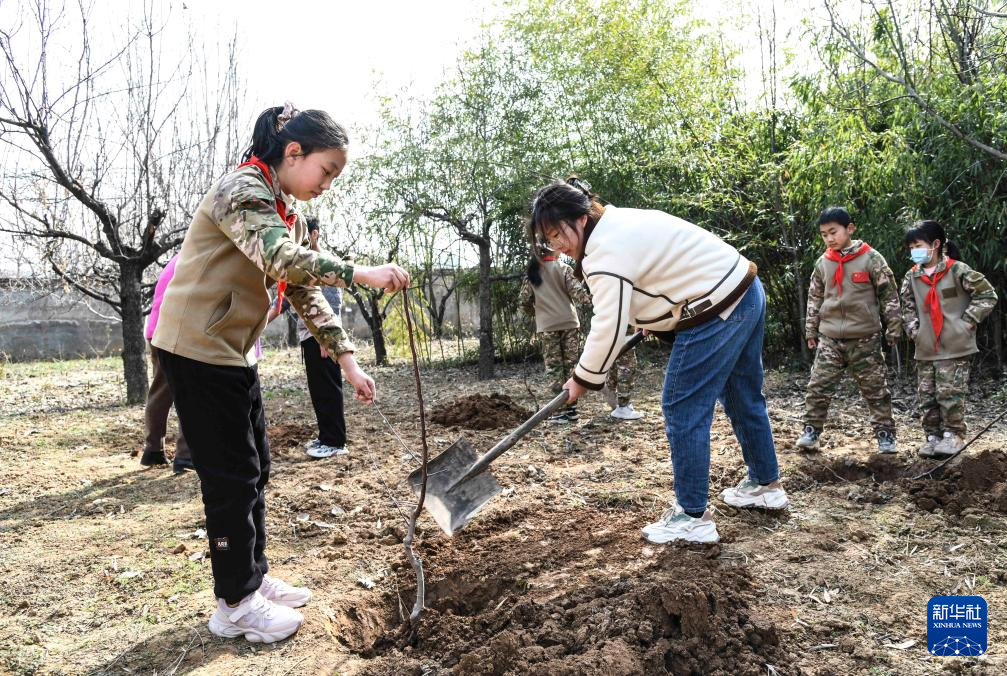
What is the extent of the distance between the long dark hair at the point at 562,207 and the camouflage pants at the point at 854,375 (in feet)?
8.47

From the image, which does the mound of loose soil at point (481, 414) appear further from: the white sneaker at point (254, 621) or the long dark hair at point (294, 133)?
the long dark hair at point (294, 133)

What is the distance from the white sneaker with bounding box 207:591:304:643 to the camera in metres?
2.50

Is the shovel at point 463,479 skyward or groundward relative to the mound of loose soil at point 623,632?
skyward

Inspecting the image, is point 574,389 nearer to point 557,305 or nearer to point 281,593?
point 281,593

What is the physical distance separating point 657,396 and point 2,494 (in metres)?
5.72

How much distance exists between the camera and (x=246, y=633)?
8.21ft

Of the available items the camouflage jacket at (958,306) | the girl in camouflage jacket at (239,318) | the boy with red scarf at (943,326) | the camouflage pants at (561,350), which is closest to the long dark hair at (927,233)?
the boy with red scarf at (943,326)

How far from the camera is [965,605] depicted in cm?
A: 241

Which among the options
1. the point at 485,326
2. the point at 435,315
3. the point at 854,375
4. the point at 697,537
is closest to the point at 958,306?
the point at 854,375

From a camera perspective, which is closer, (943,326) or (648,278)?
(648,278)

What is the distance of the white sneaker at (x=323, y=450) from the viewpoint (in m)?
5.23

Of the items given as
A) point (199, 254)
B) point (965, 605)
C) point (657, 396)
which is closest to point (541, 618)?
point (965, 605)

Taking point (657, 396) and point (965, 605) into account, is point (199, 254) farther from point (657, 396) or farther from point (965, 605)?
point (657, 396)

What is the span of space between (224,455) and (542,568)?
4.63 feet
